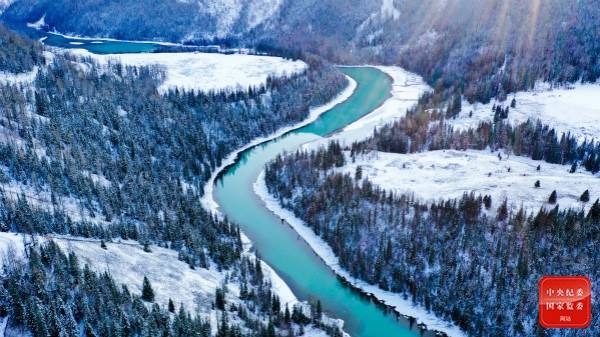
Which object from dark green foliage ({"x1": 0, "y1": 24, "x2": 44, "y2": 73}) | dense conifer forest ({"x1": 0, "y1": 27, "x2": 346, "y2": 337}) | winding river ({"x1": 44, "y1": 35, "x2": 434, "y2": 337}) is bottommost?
winding river ({"x1": 44, "y1": 35, "x2": 434, "y2": 337})

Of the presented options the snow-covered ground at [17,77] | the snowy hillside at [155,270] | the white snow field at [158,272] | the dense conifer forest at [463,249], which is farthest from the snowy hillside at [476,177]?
the snow-covered ground at [17,77]

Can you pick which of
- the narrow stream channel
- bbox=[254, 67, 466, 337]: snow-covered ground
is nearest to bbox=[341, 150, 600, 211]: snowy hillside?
bbox=[254, 67, 466, 337]: snow-covered ground

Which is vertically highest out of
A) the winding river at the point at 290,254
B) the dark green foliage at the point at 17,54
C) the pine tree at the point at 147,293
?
the dark green foliage at the point at 17,54

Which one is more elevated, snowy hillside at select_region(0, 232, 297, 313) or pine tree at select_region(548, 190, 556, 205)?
pine tree at select_region(548, 190, 556, 205)

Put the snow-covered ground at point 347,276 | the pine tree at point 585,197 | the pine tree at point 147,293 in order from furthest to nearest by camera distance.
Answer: the pine tree at point 585,197 → the snow-covered ground at point 347,276 → the pine tree at point 147,293

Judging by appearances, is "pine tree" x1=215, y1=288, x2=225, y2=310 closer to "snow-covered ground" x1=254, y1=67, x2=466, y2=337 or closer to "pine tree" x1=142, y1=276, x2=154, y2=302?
"pine tree" x1=142, y1=276, x2=154, y2=302

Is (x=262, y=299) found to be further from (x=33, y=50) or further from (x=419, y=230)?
(x=33, y=50)

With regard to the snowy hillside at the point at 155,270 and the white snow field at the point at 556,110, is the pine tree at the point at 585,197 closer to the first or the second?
the white snow field at the point at 556,110
